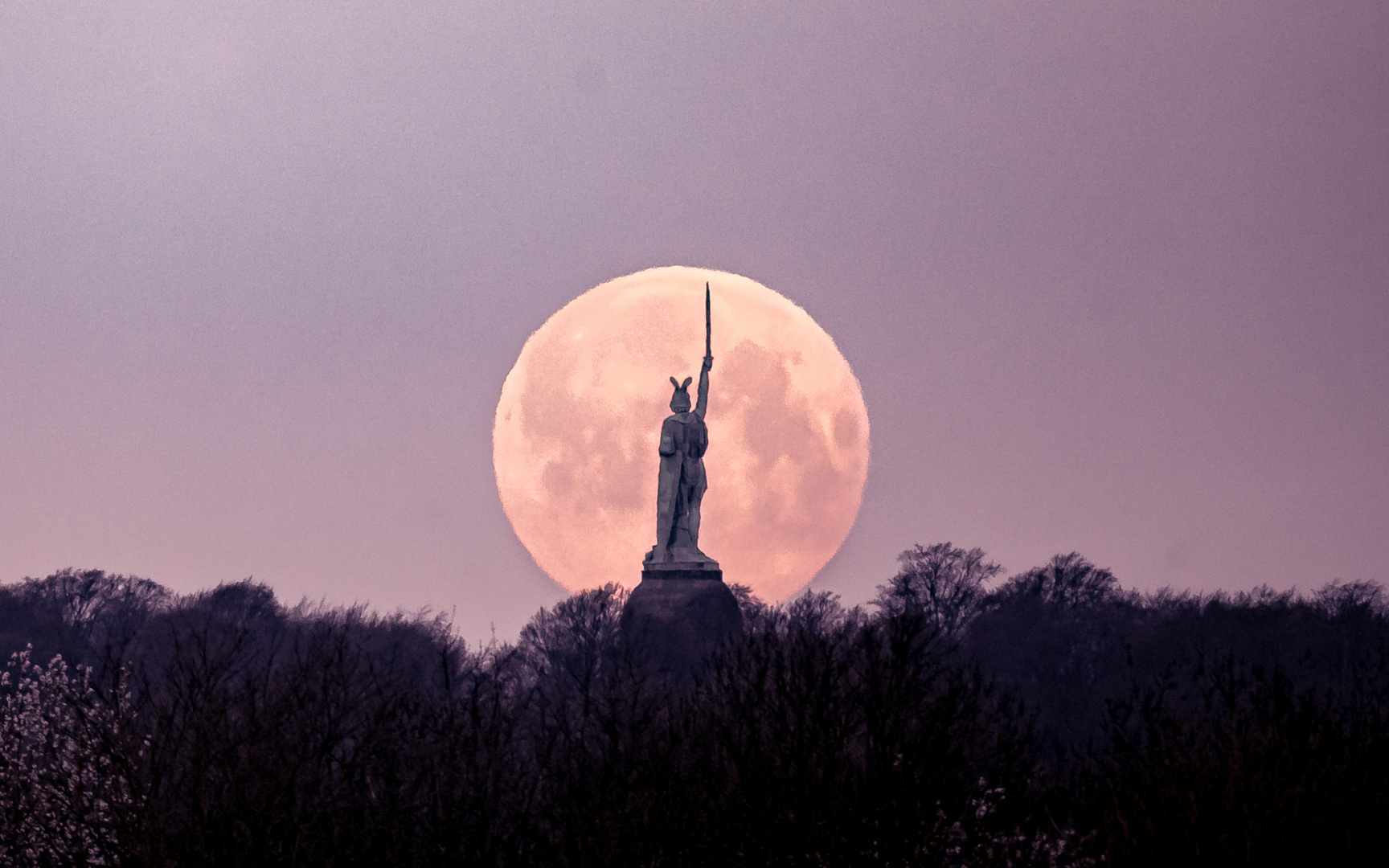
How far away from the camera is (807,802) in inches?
1166

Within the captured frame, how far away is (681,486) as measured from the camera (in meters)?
82.9

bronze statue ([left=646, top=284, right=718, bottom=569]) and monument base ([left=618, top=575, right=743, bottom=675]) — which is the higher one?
bronze statue ([left=646, top=284, right=718, bottom=569])

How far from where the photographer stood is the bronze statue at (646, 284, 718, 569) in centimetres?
8256

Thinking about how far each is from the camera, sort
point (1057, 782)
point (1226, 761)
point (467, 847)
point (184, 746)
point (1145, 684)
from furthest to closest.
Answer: point (1145, 684) < point (1057, 782) < point (184, 746) < point (467, 847) < point (1226, 761)

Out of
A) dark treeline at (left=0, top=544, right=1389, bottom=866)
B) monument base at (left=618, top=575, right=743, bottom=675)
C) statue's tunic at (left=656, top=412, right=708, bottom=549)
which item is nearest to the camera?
dark treeline at (left=0, top=544, right=1389, bottom=866)

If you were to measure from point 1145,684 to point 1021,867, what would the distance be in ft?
152

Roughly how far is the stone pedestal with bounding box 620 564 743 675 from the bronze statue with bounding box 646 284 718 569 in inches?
23.4

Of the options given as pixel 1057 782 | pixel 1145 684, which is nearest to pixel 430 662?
pixel 1145 684

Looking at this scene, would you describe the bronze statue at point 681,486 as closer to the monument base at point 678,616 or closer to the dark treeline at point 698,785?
the monument base at point 678,616

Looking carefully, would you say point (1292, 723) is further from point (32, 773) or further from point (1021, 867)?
point (32, 773)

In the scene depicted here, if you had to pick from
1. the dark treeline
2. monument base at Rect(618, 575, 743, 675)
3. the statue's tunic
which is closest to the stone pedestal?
monument base at Rect(618, 575, 743, 675)

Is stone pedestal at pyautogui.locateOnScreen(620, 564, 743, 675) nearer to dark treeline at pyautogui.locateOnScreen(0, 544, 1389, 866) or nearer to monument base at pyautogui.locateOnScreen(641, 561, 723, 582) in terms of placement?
monument base at pyautogui.locateOnScreen(641, 561, 723, 582)

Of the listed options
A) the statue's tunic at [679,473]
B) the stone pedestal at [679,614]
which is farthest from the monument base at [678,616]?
the statue's tunic at [679,473]

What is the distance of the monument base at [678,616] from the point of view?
79812 millimetres
